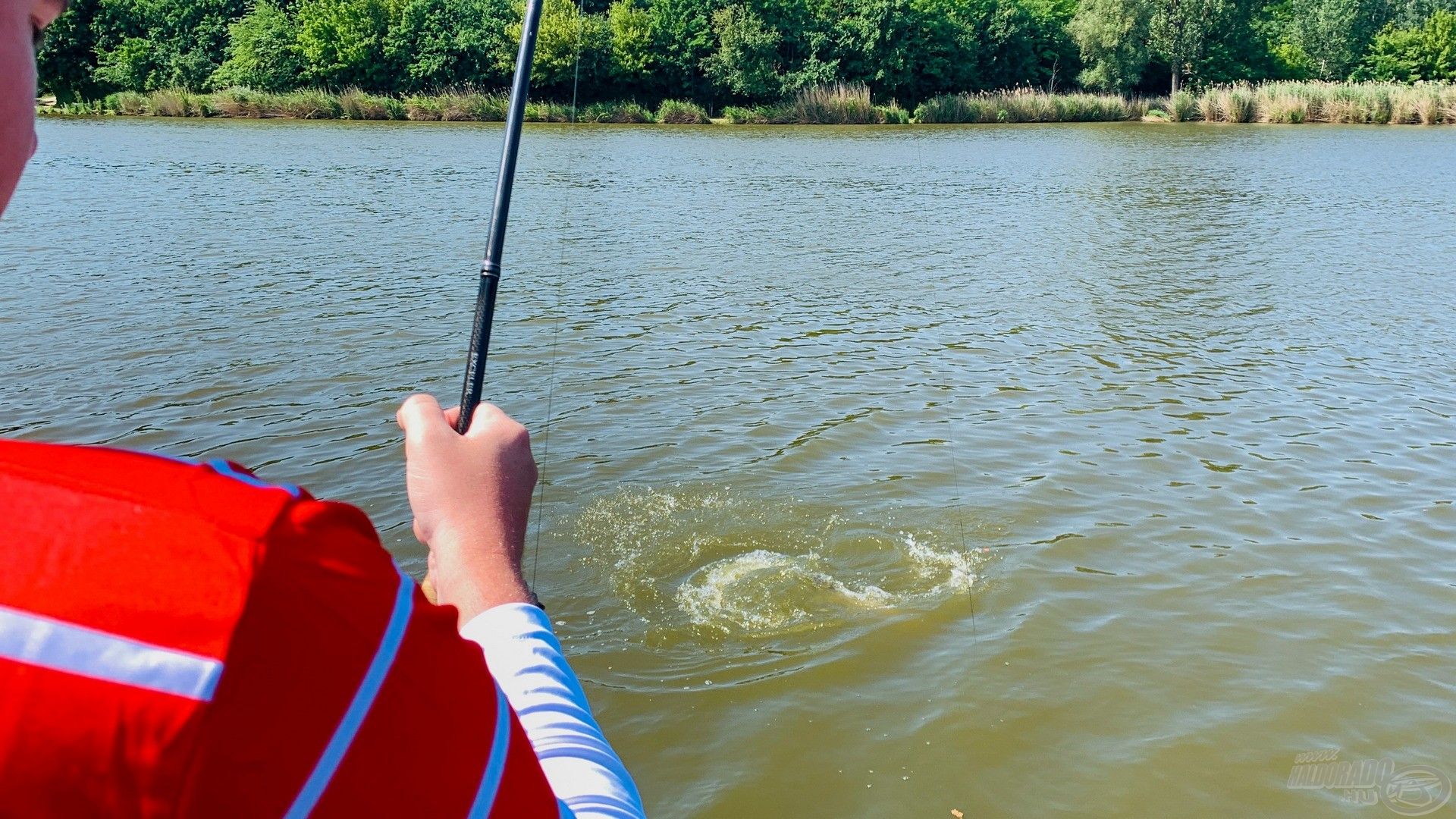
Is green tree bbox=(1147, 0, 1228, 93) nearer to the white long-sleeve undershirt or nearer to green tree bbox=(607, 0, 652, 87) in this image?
green tree bbox=(607, 0, 652, 87)

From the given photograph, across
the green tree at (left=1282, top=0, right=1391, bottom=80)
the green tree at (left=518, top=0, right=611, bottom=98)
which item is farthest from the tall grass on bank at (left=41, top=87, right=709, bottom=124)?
the green tree at (left=1282, top=0, right=1391, bottom=80)

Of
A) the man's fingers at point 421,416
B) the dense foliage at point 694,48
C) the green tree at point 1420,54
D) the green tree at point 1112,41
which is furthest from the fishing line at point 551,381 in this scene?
the green tree at point 1420,54

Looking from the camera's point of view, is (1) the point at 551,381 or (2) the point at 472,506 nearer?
(2) the point at 472,506

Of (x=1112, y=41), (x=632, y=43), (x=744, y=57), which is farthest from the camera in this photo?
(x=1112, y=41)

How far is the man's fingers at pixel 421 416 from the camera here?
1.42 metres

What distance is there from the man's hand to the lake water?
285 centimetres

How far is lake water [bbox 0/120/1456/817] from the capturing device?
175 inches

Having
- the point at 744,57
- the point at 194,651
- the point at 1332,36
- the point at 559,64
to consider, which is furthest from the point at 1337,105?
the point at 194,651

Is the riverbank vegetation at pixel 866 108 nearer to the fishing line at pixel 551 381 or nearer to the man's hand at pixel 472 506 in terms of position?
the fishing line at pixel 551 381

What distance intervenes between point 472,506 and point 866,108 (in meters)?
50.8

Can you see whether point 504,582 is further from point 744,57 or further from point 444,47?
point 744,57

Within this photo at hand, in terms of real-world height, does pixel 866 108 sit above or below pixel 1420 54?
below

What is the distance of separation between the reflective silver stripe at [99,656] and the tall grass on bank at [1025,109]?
172 feet

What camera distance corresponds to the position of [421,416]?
4.74ft
